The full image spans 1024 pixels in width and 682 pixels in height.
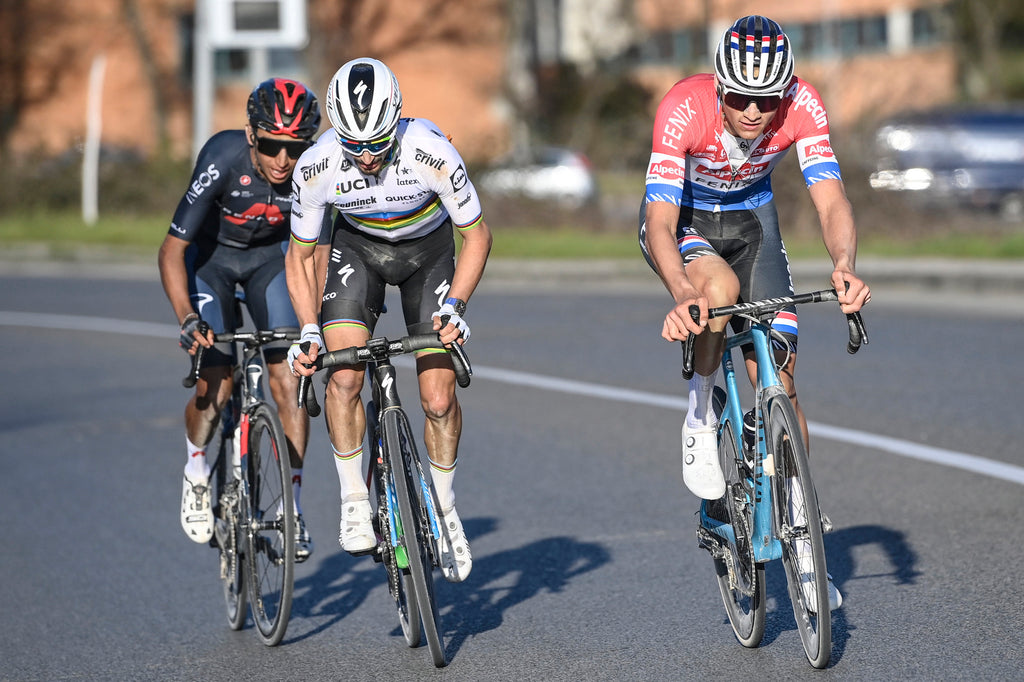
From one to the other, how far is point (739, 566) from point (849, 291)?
3.82 ft

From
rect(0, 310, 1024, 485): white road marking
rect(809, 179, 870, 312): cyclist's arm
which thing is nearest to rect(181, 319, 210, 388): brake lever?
rect(809, 179, 870, 312): cyclist's arm

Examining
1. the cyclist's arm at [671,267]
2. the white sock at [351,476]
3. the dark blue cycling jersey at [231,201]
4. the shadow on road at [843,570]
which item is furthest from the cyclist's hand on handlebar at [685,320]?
the dark blue cycling jersey at [231,201]

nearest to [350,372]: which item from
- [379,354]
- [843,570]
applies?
[379,354]

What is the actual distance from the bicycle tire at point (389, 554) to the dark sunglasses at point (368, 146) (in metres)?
0.97

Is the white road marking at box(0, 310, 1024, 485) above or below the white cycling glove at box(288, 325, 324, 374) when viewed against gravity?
below

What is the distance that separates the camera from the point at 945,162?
2550cm

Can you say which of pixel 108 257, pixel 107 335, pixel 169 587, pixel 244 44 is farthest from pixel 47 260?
pixel 169 587

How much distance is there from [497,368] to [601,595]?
6437mm

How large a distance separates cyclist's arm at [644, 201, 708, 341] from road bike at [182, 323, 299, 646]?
159 cm

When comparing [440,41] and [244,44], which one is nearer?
[244,44]

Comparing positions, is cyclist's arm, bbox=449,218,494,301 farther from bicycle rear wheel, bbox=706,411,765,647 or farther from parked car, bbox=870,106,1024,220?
parked car, bbox=870,106,1024,220

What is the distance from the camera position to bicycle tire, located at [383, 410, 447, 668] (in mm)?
5297

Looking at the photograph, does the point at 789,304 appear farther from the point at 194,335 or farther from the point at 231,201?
the point at 231,201

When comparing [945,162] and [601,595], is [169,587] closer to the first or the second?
[601,595]
